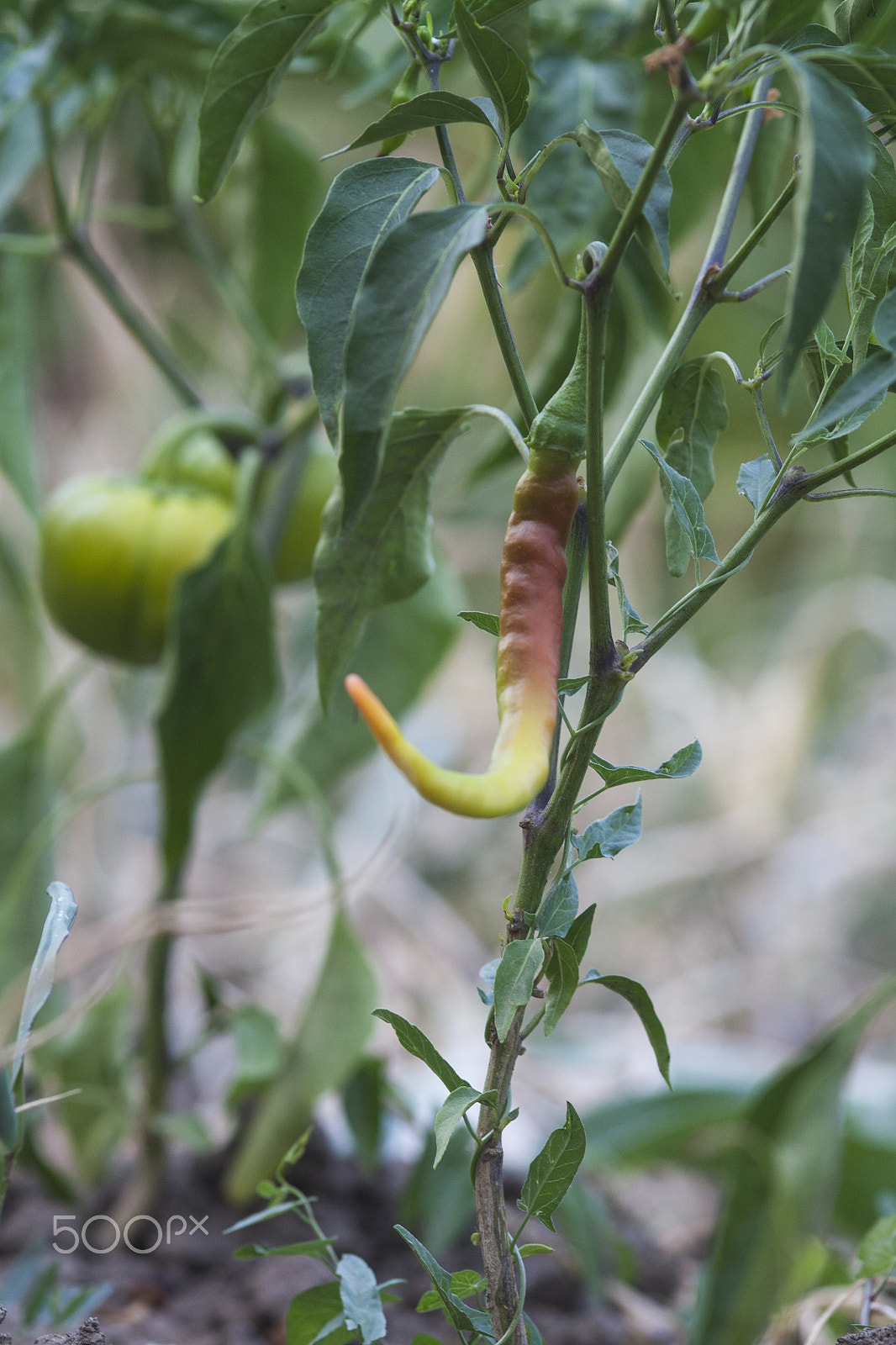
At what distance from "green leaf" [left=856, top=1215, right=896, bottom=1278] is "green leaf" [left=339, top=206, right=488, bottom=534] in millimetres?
226

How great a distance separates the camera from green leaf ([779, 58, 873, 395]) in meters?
0.15

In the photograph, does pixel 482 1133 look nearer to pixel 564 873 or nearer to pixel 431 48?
pixel 564 873

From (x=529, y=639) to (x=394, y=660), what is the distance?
32 cm

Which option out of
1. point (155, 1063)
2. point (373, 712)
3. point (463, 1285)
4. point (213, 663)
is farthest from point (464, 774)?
point (155, 1063)

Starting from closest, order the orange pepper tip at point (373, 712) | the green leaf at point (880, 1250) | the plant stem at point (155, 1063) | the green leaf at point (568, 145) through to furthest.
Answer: the orange pepper tip at point (373, 712) < the green leaf at point (880, 1250) < the green leaf at point (568, 145) < the plant stem at point (155, 1063)

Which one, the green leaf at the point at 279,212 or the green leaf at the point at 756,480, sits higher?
the green leaf at the point at 279,212

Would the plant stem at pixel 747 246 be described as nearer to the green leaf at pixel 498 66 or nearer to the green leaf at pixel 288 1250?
the green leaf at pixel 498 66

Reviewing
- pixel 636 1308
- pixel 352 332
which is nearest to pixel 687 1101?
pixel 636 1308

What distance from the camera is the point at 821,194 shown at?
0.51 ft

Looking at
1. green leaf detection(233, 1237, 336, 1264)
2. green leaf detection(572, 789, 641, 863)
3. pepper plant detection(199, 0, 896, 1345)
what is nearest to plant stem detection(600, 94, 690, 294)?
pepper plant detection(199, 0, 896, 1345)

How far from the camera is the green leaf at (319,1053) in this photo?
16.9 inches

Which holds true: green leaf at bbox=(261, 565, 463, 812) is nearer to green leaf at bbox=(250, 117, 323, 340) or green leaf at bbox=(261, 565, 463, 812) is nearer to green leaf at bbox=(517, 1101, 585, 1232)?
green leaf at bbox=(250, 117, 323, 340)

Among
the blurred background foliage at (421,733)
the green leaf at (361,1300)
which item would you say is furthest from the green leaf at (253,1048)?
the green leaf at (361,1300)

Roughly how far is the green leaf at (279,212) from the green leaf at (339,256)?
345 millimetres
